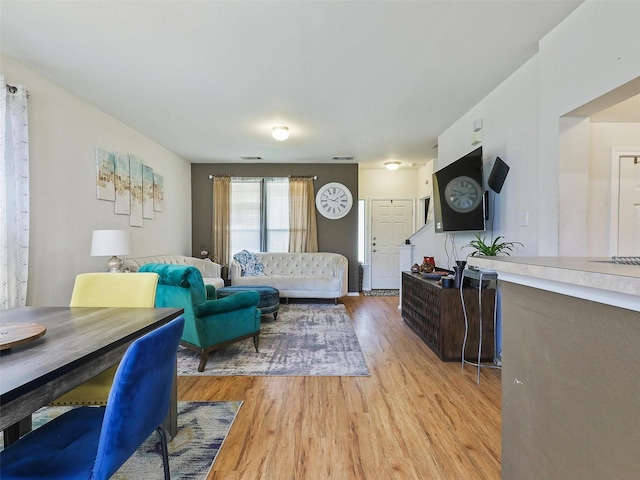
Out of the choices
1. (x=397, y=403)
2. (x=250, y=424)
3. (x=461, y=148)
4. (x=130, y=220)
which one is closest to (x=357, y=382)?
(x=397, y=403)

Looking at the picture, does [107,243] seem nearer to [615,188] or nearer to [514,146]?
[514,146]

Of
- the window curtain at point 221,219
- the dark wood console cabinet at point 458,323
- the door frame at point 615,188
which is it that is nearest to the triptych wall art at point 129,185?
the window curtain at point 221,219

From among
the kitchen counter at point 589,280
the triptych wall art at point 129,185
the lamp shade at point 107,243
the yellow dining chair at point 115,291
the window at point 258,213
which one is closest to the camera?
the kitchen counter at point 589,280

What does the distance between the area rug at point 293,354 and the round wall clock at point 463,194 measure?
1831 millimetres

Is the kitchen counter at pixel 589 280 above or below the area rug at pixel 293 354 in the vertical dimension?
above

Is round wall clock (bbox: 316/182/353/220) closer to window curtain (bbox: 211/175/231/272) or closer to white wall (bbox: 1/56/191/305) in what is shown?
window curtain (bbox: 211/175/231/272)

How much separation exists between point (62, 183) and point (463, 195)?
398cm

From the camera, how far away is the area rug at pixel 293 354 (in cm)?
257

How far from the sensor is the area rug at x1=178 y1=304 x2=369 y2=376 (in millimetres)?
2566

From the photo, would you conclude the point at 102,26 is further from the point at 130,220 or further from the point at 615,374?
the point at 615,374

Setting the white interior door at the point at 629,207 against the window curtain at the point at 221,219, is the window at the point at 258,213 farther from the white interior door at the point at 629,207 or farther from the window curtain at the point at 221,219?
the white interior door at the point at 629,207

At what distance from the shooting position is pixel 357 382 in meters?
2.36

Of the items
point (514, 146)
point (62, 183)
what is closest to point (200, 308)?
point (62, 183)

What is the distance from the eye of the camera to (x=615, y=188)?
2203 mm
